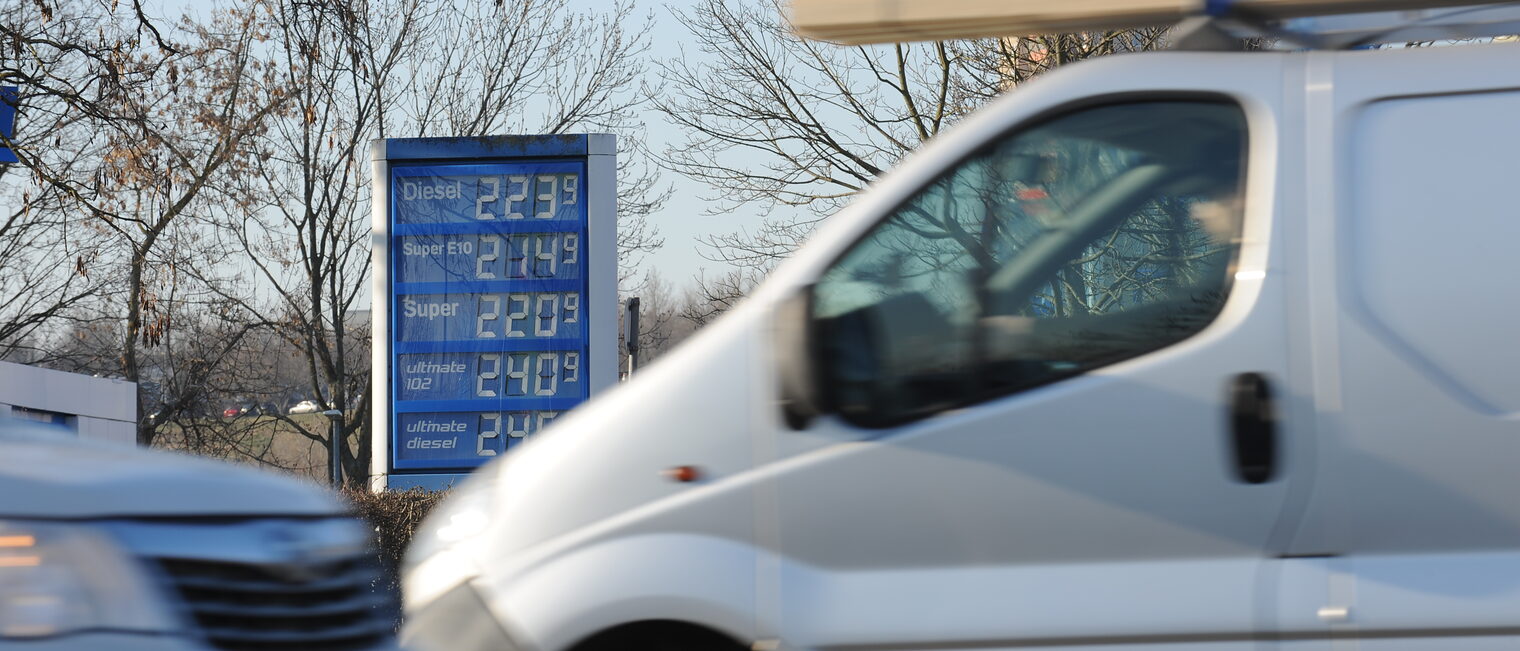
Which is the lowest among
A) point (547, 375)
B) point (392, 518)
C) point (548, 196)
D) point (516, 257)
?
point (392, 518)

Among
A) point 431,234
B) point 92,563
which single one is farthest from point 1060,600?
point 431,234

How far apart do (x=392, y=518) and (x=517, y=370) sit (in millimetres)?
2873

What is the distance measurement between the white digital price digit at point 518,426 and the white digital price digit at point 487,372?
39cm

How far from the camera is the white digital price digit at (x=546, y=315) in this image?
17.9 meters

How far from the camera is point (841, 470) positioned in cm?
397

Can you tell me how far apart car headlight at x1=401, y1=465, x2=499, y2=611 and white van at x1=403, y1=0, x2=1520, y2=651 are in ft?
0.11

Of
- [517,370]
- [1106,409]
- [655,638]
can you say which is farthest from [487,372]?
[1106,409]

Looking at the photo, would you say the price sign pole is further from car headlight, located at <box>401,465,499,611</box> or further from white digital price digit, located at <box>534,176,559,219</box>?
car headlight, located at <box>401,465,499,611</box>

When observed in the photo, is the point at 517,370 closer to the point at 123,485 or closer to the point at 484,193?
the point at 484,193

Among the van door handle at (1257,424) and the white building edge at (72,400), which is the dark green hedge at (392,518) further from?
the van door handle at (1257,424)

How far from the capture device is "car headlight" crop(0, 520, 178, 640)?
8.73ft

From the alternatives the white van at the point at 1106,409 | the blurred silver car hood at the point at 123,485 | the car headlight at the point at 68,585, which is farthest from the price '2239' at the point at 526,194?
the car headlight at the point at 68,585

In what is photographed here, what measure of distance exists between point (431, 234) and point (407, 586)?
13758 mm

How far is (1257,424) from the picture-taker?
3.80 meters
